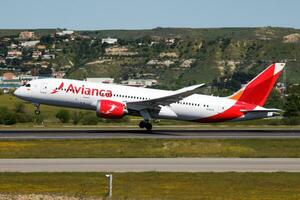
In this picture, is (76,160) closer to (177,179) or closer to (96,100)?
(177,179)

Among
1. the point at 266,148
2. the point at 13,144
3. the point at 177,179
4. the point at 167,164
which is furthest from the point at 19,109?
the point at 177,179

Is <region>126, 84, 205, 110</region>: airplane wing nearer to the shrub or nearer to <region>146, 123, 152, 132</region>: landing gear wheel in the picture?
<region>146, 123, 152, 132</region>: landing gear wheel

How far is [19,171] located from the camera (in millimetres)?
37125

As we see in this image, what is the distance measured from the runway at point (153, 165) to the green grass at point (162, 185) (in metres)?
1.96

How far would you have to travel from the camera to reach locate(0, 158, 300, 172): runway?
126 feet

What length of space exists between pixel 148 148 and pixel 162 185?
1568 cm

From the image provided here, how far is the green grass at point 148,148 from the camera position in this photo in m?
46.1

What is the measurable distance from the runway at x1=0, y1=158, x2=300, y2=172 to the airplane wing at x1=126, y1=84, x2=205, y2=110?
1924 cm

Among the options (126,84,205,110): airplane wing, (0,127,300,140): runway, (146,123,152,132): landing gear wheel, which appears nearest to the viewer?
(0,127,300,140): runway

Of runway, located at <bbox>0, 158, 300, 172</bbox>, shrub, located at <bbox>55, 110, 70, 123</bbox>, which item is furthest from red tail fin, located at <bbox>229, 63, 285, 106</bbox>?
shrub, located at <bbox>55, 110, 70, 123</bbox>

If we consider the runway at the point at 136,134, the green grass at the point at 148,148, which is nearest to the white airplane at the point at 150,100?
the runway at the point at 136,134

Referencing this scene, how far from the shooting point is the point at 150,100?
63.2 m

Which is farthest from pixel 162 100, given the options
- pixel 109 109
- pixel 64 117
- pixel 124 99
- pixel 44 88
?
pixel 64 117

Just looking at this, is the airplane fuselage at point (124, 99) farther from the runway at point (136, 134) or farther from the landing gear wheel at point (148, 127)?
the runway at point (136, 134)
